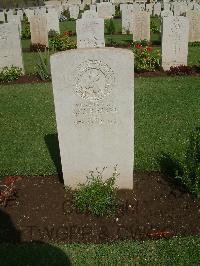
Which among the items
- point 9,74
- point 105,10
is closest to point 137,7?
point 105,10

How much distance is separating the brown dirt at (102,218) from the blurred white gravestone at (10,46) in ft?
24.9

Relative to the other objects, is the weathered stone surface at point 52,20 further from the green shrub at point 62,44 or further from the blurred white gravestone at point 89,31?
the blurred white gravestone at point 89,31

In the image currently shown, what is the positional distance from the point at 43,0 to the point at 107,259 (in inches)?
1834

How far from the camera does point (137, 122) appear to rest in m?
8.20

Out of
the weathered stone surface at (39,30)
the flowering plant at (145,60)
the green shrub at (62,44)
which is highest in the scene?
the weathered stone surface at (39,30)

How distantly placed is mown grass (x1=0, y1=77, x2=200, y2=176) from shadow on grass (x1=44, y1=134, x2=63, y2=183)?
42 mm

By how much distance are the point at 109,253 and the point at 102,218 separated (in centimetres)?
71

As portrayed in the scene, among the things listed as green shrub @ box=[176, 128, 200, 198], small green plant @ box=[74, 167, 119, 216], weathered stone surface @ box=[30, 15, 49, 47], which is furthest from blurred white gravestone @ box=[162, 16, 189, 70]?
small green plant @ box=[74, 167, 119, 216]

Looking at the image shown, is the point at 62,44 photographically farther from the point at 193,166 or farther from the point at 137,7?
the point at 193,166

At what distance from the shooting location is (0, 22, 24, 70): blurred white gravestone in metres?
12.0

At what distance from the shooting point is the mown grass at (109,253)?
166 inches

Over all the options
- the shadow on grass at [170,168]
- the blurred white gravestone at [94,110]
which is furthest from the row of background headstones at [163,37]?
the blurred white gravestone at [94,110]

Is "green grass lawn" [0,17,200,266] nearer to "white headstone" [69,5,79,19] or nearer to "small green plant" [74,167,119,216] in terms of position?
"small green plant" [74,167,119,216]

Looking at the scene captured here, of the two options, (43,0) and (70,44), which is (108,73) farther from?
(43,0)
